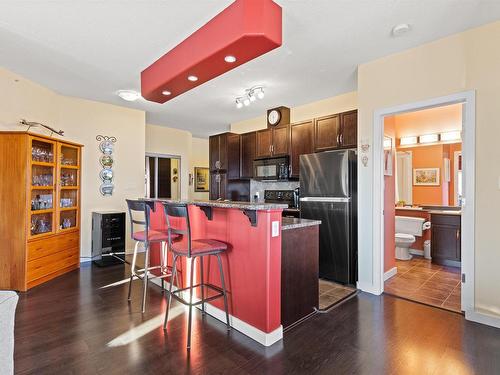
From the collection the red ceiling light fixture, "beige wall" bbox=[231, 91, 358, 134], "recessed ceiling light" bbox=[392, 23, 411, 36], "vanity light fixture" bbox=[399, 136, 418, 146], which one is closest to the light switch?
the red ceiling light fixture

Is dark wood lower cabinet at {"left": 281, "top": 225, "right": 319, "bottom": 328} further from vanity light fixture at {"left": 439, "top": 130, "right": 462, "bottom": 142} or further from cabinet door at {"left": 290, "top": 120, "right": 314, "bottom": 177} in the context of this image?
vanity light fixture at {"left": 439, "top": 130, "right": 462, "bottom": 142}

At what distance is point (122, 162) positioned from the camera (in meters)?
5.01

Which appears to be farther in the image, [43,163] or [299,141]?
[299,141]

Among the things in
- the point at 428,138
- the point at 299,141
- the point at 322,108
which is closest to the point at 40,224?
the point at 299,141

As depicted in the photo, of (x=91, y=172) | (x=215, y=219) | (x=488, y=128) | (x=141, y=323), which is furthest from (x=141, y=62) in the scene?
(x=488, y=128)

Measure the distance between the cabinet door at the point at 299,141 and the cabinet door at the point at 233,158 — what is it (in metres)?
1.34

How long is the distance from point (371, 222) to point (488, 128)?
1399 mm

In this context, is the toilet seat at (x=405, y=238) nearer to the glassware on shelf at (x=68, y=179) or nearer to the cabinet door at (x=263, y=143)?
the cabinet door at (x=263, y=143)

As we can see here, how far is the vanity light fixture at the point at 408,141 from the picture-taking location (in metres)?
5.08

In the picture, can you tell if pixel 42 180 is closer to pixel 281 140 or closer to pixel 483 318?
pixel 281 140

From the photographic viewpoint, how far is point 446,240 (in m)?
4.30

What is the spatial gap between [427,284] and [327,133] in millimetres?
2395

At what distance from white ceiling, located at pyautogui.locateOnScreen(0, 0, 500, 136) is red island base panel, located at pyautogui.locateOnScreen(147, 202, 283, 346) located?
174cm

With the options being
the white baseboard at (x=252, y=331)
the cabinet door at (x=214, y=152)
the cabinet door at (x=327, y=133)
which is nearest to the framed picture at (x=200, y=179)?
the cabinet door at (x=214, y=152)
